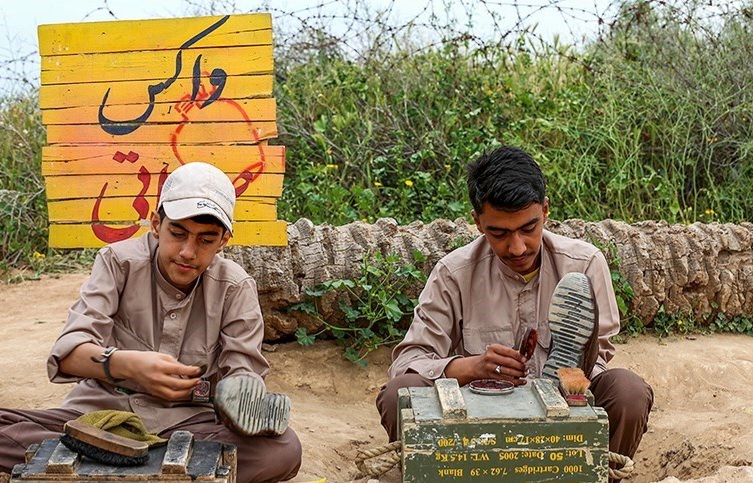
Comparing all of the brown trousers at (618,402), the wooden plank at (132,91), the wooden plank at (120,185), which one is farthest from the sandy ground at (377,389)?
the wooden plank at (132,91)

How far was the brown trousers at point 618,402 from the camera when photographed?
303 centimetres

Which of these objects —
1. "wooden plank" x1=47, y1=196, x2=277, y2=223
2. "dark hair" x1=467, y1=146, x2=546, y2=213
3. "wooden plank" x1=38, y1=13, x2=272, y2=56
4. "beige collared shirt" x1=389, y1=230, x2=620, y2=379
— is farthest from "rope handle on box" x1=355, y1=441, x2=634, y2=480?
"wooden plank" x1=38, y1=13, x2=272, y2=56

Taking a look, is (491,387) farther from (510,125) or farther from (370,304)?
(510,125)

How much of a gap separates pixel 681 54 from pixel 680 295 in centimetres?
299

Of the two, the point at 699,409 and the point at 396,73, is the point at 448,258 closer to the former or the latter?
the point at 699,409

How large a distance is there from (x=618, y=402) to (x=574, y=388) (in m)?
0.53

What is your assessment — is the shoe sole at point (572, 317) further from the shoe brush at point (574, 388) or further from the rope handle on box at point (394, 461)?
the rope handle on box at point (394, 461)

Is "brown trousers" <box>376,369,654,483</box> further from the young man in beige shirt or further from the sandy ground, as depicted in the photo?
the sandy ground

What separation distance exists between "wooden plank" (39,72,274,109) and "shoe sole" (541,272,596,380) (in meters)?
1.92

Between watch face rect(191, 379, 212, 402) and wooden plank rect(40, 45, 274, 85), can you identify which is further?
wooden plank rect(40, 45, 274, 85)

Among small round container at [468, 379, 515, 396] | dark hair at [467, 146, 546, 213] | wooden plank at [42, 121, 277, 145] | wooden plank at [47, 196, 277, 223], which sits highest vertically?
wooden plank at [42, 121, 277, 145]

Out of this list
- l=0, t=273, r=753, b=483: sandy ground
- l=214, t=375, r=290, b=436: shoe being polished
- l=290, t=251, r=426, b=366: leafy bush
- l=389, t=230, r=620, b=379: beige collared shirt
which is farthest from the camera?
l=290, t=251, r=426, b=366: leafy bush

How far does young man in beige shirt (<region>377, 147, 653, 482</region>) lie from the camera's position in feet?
9.98

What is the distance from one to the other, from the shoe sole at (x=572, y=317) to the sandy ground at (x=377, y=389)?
3.07ft
